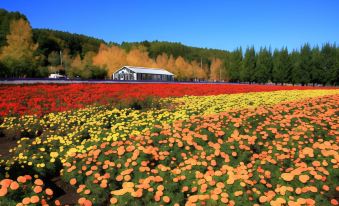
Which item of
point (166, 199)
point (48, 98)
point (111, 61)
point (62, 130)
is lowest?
point (166, 199)

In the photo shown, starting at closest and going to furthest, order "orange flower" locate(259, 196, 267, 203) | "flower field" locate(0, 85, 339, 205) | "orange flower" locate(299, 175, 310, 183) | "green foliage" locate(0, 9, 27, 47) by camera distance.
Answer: "orange flower" locate(259, 196, 267, 203)
"flower field" locate(0, 85, 339, 205)
"orange flower" locate(299, 175, 310, 183)
"green foliage" locate(0, 9, 27, 47)

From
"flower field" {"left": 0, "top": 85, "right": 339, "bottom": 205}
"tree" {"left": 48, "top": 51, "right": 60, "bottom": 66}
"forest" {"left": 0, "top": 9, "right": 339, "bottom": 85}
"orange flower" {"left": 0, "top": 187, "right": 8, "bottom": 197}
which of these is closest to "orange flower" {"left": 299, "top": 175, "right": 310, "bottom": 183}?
"flower field" {"left": 0, "top": 85, "right": 339, "bottom": 205}

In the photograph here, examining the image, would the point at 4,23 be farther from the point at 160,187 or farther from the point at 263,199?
the point at 263,199

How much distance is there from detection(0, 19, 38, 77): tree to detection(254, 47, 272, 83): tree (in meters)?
49.3

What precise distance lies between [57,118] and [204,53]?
424ft

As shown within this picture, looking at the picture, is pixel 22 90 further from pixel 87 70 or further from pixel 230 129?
pixel 87 70

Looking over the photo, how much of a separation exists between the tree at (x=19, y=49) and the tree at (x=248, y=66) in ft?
161

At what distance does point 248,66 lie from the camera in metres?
69.7

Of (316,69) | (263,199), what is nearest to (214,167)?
(263,199)

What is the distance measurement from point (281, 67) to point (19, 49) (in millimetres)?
51162

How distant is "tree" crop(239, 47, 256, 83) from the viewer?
69.1 m

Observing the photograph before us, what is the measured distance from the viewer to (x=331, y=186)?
5176 millimetres

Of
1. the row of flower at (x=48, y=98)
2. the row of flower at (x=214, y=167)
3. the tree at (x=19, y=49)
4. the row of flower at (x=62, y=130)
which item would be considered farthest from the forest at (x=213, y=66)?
the row of flower at (x=214, y=167)

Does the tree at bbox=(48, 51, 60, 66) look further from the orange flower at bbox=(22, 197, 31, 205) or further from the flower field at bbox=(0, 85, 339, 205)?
the orange flower at bbox=(22, 197, 31, 205)
